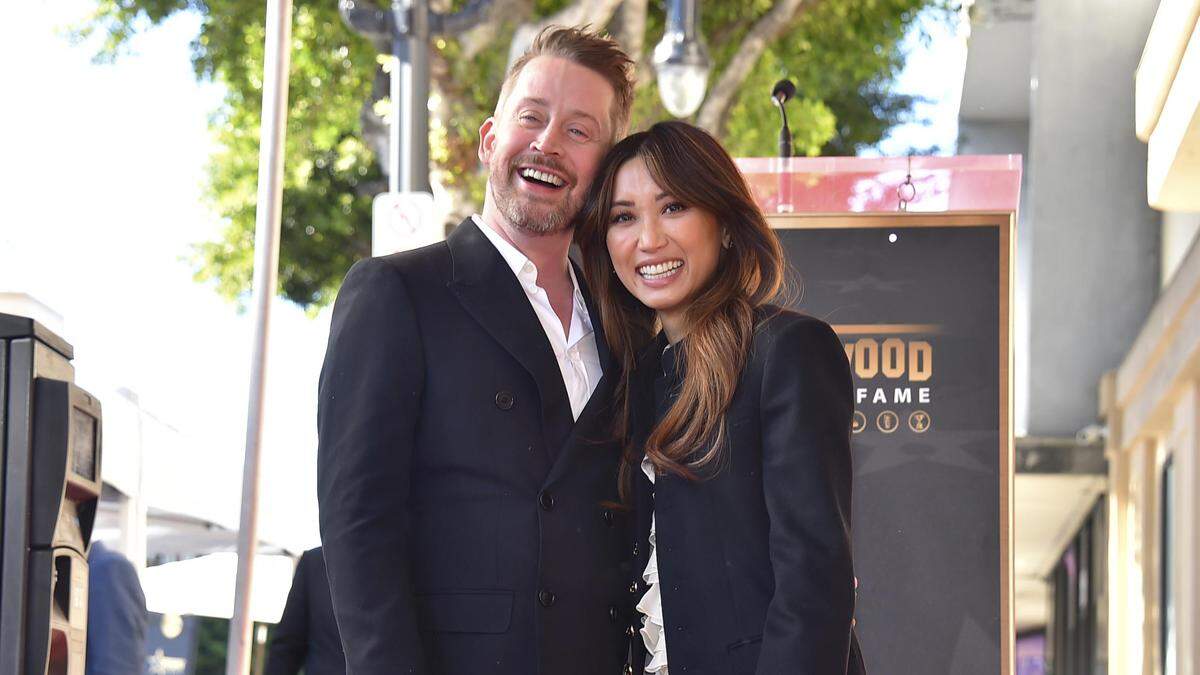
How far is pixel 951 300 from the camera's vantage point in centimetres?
545

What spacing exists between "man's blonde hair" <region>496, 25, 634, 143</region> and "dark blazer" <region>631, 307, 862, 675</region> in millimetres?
742

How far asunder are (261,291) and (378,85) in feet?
29.0

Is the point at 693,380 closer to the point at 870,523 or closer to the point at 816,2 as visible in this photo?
the point at 870,523

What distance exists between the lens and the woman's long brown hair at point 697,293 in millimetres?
3957

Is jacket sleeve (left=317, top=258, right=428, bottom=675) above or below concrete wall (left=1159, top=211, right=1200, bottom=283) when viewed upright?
below

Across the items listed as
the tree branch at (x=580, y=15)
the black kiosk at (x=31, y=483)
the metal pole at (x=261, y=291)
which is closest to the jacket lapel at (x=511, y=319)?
the black kiosk at (x=31, y=483)

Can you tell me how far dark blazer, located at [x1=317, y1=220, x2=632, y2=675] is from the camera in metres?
3.79

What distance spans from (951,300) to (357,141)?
14.9m

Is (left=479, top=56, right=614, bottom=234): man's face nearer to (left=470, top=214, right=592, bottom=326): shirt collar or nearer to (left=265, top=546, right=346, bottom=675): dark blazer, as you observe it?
(left=470, top=214, right=592, bottom=326): shirt collar

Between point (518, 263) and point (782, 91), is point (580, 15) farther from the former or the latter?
point (518, 263)

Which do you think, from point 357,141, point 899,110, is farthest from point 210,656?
point 899,110

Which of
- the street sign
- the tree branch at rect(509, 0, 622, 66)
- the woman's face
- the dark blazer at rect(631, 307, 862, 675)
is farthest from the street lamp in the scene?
the dark blazer at rect(631, 307, 862, 675)

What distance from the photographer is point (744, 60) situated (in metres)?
16.0

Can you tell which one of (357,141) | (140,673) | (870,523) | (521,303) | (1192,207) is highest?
(357,141)
